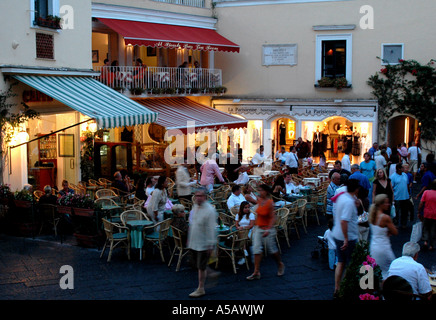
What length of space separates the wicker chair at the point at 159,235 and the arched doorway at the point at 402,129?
56.7 ft

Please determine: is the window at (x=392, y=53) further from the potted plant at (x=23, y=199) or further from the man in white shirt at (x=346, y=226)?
the man in white shirt at (x=346, y=226)

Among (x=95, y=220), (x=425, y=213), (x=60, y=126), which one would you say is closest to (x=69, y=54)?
(x=60, y=126)

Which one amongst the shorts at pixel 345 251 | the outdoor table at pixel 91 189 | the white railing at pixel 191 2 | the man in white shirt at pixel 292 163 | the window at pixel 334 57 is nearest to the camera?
the shorts at pixel 345 251

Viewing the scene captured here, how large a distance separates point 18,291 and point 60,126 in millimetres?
8873

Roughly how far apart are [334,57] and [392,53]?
2243 millimetres

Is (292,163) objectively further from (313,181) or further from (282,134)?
(282,134)

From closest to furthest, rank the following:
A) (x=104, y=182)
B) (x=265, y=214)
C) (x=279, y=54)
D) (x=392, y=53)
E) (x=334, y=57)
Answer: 1. (x=265, y=214)
2. (x=104, y=182)
3. (x=392, y=53)
4. (x=334, y=57)
5. (x=279, y=54)

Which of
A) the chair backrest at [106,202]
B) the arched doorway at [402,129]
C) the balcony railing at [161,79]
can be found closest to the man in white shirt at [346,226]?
the chair backrest at [106,202]

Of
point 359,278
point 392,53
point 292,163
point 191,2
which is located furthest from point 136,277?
point 392,53

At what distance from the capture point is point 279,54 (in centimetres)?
2411

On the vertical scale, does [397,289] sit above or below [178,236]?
above

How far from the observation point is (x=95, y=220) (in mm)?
11586

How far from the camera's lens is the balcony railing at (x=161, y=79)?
64.6 ft

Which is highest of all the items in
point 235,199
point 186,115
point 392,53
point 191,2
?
point 191,2
